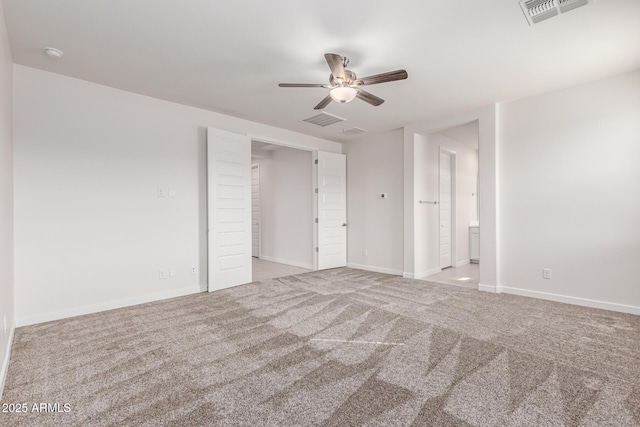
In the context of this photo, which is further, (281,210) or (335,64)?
(281,210)

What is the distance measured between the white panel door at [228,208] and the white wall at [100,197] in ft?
0.59

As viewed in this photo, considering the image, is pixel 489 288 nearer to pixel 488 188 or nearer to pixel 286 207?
pixel 488 188

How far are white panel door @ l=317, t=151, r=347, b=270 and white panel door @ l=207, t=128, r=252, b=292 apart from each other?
1.58m

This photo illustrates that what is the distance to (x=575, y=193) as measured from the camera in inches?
145

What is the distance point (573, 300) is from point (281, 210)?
5250 millimetres

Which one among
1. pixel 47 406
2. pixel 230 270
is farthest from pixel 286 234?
pixel 47 406

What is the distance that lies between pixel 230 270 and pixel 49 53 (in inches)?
124

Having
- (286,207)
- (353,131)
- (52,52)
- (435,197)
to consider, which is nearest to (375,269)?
(435,197)

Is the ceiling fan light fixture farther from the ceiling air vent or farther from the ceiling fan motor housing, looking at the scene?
the ceiling air vent

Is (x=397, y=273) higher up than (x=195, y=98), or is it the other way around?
(x=195, y=98)

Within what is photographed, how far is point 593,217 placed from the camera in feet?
11.6

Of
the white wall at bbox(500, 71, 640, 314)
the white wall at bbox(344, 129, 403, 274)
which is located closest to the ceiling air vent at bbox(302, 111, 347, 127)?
Answer: the white wall at bbox(344, 129, 403, 274)

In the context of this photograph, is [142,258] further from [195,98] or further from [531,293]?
[531,293]

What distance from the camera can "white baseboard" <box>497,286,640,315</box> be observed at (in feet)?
11.0
